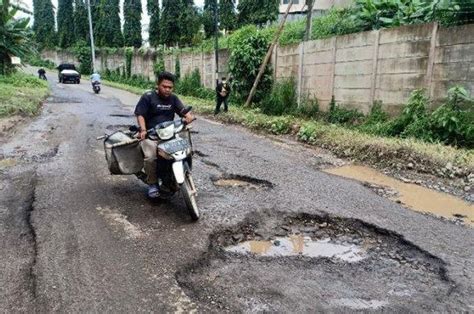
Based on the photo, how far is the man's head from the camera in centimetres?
463

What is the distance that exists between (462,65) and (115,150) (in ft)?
20.7

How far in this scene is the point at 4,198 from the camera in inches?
191

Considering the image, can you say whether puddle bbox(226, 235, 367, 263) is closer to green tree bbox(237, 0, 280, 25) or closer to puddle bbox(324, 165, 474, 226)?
puddle bbox(324, 165, 474, 226)

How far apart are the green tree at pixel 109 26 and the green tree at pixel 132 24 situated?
95cm

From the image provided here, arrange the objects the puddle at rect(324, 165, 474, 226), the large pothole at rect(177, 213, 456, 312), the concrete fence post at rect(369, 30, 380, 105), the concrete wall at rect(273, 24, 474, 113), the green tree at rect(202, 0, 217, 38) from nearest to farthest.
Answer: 1. the large pothole at rect(177, 213, 456, 312)
2. the puddle at rect(324, 165, 474, 226)
3. the concrete wall at rect(273, 24, 474, 113)
4. the concrete fence post at rect(369, 30, 380, 105)
5. the green tree at rect(202, 0, 217, 38)

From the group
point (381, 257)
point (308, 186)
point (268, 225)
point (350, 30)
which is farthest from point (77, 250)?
point (350, 30)

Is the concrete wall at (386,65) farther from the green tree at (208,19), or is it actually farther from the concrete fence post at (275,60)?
the green tree at (208,19)


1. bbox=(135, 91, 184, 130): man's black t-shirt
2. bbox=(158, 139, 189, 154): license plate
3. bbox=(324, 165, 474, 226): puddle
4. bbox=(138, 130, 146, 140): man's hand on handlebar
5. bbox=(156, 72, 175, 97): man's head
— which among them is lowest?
bbox=(324, 165, 474, 226): puddle

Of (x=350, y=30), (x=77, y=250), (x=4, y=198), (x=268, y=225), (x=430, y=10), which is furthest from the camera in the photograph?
(x=350, y=30)

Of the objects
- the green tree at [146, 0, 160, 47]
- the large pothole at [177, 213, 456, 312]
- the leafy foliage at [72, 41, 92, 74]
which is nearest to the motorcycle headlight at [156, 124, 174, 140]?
the large pothole at [177, 213, 456, 312]

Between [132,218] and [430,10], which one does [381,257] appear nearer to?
[132,218]

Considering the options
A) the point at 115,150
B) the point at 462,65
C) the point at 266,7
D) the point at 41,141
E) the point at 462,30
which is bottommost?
the point at 41,141

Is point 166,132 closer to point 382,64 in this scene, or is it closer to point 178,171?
point 178,171

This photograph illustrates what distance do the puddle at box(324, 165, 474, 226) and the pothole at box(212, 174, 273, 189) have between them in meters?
1.37
